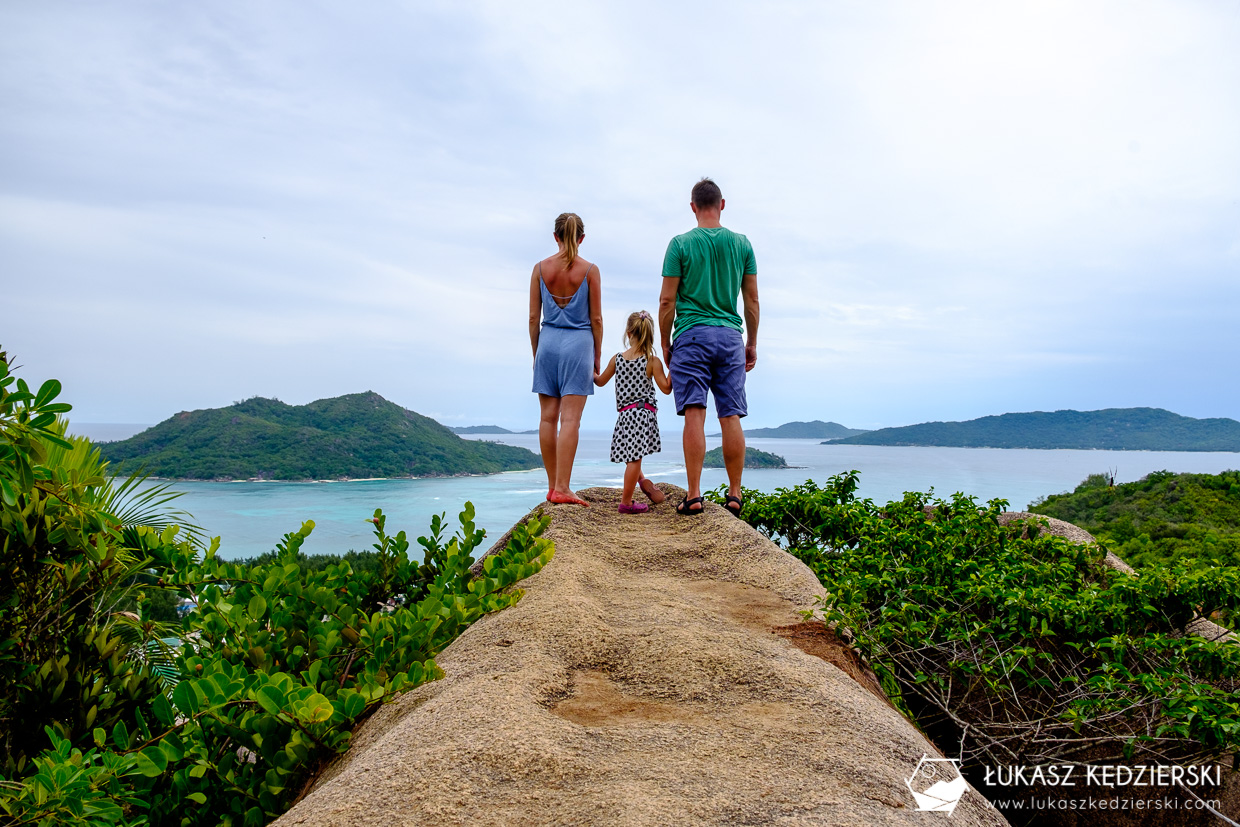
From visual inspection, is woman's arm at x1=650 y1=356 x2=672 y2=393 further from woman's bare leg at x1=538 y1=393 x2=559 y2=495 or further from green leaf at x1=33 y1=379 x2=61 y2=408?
green leaf at x1=33 y1=379 x2=61 y2=408

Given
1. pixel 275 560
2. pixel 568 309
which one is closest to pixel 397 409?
pixel 568 309

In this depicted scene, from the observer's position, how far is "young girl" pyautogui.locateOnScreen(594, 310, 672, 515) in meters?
7.12

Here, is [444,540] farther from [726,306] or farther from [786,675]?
[726,306]

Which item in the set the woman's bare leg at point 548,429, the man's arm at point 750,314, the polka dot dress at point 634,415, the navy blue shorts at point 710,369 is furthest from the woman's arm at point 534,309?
the man's arm at point 750,314

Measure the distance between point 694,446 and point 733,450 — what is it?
0.60 m

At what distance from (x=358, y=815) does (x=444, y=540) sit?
3.02m

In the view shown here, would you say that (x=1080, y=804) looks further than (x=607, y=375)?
No

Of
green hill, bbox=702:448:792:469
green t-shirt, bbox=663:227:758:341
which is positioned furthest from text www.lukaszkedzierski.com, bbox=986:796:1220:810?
green hill, bbox=702:448:792:469

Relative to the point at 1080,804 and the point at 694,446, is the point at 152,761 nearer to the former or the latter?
the point at 1080,804

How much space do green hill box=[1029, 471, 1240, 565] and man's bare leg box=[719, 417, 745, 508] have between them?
324 centimetres

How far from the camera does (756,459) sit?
33.6ft

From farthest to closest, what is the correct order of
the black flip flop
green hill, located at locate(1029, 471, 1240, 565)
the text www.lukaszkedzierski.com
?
green hill, located at locate(1029, 471, 1240, 565) < the black flip flop < the text www.lukaszkedzierski.com

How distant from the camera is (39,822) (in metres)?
1.85

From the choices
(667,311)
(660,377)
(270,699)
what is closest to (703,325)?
(667,311)
